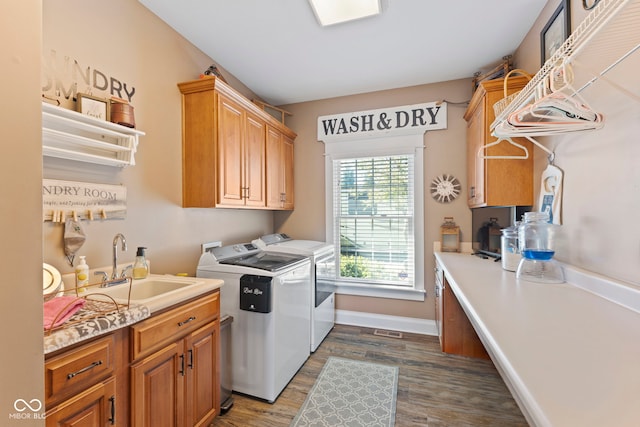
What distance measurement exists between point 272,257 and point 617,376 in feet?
7.12

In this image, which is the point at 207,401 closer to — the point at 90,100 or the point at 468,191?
the point at 90,100

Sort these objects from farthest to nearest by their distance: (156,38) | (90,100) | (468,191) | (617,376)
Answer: (468,191) < (156,38) < (90,100) < (617,376)

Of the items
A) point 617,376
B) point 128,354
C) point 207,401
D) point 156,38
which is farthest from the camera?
point 156,38

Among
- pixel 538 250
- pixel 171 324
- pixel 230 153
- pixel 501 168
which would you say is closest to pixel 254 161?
pixel 230 153

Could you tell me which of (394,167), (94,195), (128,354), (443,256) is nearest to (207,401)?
(128,354)

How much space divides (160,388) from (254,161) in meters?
1.89

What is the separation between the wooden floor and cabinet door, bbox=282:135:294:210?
1.65 metres

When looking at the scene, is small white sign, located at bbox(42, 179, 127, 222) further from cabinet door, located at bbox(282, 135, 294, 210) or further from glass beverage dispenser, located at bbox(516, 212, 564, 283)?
glass beverage dispenser, located at bbox(516, 212, 564, 283)

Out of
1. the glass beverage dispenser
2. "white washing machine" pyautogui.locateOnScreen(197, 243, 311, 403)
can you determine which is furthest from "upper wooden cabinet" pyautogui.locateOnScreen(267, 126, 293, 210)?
the glass beverage dispenser

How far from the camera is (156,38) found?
77.8 inches

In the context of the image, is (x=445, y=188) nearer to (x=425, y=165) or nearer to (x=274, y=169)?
(x=425, y=165)

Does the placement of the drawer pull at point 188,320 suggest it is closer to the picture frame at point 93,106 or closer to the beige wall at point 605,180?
the picture frame at point 93,106

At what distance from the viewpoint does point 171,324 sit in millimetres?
1385

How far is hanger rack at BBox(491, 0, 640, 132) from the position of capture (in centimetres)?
81
